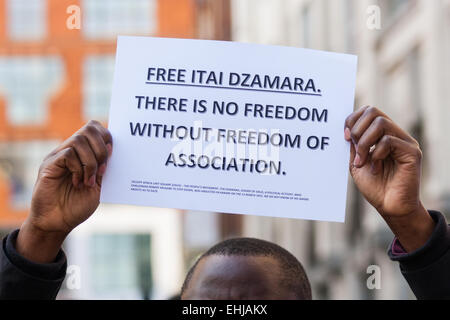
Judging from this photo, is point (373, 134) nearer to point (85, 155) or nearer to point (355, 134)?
point (355, 134)

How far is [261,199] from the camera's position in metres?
2.61

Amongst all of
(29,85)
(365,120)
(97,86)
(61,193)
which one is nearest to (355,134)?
(365,120)

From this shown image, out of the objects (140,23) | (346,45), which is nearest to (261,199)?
(346,45)

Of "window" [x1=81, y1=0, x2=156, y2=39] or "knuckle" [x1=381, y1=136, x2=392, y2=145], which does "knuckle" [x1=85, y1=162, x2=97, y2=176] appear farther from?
A: "window" [x1=81, y1=0, x2=156, y2=39]

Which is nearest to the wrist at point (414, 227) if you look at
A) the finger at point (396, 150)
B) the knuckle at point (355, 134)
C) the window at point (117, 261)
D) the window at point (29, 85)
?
the finger at point (396, 150)

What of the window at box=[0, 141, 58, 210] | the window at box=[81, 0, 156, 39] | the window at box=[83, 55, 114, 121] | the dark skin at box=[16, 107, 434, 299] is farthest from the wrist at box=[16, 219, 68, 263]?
the window at box=[0, 141, 58, 210]

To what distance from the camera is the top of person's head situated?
90.7 inches

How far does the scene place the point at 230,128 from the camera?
2658 mm

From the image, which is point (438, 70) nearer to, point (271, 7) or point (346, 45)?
point (346, 45)

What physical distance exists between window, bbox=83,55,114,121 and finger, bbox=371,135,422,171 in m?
36.3

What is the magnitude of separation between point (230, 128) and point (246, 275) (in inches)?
20.0

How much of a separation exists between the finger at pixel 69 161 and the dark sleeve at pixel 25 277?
0.25 metres

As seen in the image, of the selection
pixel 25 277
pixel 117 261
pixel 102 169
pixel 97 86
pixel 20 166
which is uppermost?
pixel 102 169

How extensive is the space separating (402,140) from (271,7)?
23.3 meters
